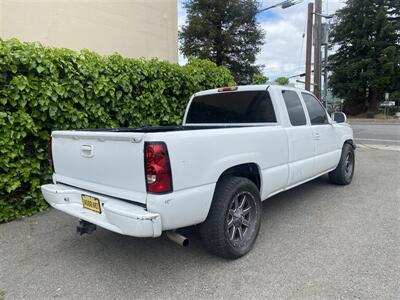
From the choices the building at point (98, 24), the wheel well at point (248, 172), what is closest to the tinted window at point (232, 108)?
the wheel well at point (248, 172)

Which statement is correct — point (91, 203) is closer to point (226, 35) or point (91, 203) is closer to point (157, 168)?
point (157, 168)

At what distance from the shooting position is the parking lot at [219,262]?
270 cm

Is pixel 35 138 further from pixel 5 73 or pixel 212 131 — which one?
pixel 212 131

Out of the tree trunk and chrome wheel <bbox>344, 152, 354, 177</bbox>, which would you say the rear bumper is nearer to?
chrome wheel <bbox>344, 152, 354, 177</bbox>

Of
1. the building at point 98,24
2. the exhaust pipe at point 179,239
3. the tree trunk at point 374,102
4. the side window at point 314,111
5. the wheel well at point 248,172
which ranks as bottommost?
the exhaust pipe at point 179,239

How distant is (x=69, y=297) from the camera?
8.73ft

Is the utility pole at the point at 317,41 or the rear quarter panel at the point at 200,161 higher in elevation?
the utility pole at the point at 317,41

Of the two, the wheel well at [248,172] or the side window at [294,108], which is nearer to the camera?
the wheel well at [248,172]

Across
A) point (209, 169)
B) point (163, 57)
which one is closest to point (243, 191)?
point (209, 169)

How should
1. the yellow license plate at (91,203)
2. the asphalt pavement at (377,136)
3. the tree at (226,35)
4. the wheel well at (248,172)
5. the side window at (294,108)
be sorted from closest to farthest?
the yellow license plate at (91,203), the wheel well at (248,172), the side window at (294,108), the asphalt pavement at (377,136), the tree at (226,35)

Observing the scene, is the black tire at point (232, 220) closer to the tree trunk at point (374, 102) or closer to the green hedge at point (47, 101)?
the green hedge at point (47, 101)

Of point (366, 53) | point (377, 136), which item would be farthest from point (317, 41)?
point (366, 53)

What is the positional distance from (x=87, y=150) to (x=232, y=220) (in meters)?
1.69

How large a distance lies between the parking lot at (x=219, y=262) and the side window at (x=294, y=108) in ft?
4.67
